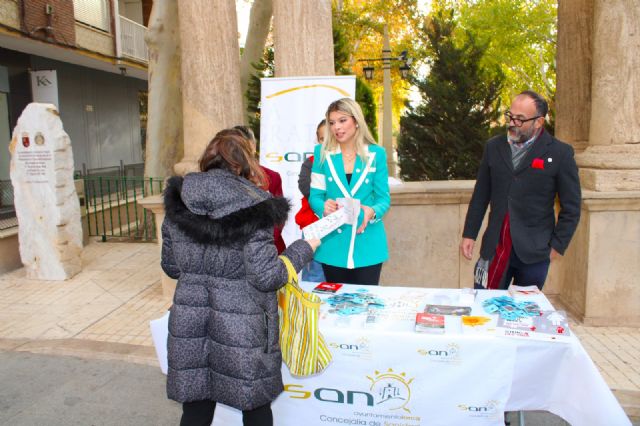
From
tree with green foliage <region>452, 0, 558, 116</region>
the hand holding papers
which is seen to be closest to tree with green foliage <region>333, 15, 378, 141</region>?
tree with green foliage <region>452, 0, 558, 116</region>

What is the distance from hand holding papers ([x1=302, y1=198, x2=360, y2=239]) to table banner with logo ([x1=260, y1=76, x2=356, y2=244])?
248 cm

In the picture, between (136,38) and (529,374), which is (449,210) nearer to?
(529,374)

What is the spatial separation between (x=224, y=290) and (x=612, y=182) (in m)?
4.19

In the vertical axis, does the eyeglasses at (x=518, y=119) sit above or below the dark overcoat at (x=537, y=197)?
above

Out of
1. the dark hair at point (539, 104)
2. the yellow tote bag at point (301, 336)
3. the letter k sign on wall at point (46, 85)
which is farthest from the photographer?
the letter k sign on wall at point (46, 85)

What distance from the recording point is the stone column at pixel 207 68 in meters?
6.00

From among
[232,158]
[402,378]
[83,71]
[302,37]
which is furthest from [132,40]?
[402,378]

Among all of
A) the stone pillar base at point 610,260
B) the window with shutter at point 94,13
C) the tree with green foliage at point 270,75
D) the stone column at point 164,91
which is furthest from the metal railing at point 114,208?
the stone pillar base at point 610,260

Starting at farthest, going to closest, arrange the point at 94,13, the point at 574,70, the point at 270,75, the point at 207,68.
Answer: the point at 94,13 → the point at 270,75 → the point at 574,70 → the point at 207,68

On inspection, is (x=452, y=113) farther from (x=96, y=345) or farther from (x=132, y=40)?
(x=132, y=40)

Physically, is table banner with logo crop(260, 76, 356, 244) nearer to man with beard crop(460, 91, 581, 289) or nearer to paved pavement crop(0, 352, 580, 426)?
paved pavement crop(0, 352, 580, 426)

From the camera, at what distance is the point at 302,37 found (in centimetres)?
593

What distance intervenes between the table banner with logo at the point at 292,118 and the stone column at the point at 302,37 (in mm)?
332

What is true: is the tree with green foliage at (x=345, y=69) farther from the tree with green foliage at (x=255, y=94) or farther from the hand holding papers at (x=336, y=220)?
the hand holding papers at (x=336, y=220)
